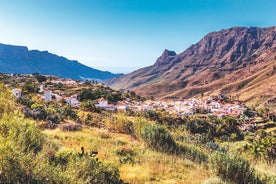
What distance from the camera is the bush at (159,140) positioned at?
27.6ft

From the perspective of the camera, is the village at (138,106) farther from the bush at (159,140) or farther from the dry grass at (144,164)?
A: the bush at (159,140)

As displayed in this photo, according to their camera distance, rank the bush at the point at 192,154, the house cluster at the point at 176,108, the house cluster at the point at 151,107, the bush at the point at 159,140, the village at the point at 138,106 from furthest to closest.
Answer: the house cluster at the point at 176,108 < the house cluster at the point at 151,107 < the village at the point at 138,106 < the bush at the point at 159,140 < the bush at the point at 192,154

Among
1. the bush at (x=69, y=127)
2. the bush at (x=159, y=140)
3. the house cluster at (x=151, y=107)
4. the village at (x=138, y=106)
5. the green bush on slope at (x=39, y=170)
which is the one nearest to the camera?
the green bush on slope at (x=39, y=170)

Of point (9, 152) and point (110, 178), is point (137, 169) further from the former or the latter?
point (9, 152)

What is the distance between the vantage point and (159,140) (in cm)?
852

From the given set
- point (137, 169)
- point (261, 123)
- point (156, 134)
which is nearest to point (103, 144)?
point (156, 134)

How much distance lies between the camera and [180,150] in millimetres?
8562

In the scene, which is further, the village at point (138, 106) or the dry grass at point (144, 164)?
the village at point (138, 106)

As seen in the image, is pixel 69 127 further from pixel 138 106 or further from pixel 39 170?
pixel 138 106

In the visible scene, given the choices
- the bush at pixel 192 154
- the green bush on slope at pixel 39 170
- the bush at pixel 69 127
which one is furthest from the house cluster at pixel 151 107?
the green bush on slope at pixel 39 170

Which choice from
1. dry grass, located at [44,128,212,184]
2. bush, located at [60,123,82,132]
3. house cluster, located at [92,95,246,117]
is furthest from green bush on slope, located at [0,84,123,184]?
house cluster, located at [92,95,246,117]

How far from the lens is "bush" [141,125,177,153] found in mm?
8406

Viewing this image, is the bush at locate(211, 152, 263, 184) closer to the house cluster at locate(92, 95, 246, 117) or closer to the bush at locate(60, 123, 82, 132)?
the bush at locate(60, 123, 82, 132)

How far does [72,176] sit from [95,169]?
66 cm
